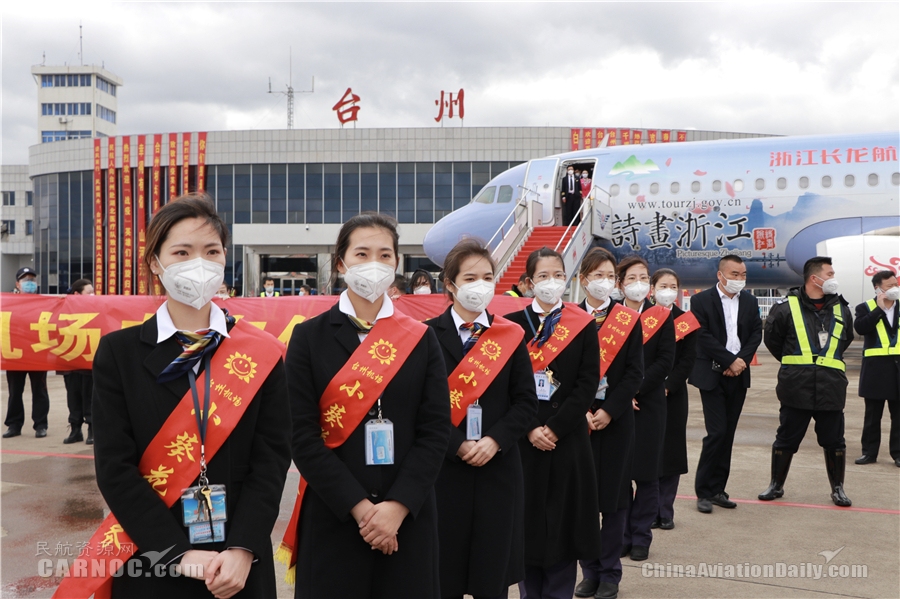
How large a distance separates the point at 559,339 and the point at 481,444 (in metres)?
1.00

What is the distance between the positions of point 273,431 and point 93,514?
443 cm

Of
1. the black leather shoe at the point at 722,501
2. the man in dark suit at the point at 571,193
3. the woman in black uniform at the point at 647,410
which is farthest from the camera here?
the man in dark suit at the point at 571,193

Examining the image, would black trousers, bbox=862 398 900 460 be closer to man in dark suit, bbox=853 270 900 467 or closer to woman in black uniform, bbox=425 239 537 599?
man in dark suit, bbox=853 270 900 467

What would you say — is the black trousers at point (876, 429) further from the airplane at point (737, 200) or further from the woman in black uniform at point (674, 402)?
the airplane at point (737, 200)

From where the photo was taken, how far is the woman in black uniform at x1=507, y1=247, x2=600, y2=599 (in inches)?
149

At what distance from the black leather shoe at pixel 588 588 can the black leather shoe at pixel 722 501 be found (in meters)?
2.30

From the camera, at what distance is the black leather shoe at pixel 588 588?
4.46 metres

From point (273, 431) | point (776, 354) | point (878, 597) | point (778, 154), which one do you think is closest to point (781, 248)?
point (778, 154)

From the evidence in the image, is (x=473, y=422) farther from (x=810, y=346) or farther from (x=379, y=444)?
(x=810, y=346)

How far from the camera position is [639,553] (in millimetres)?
5059

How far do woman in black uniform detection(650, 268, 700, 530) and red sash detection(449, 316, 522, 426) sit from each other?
104 inches

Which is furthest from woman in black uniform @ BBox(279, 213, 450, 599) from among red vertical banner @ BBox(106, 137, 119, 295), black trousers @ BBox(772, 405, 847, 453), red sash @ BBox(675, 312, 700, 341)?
red vertical banner @ BBox(106, 137, 119, 295)

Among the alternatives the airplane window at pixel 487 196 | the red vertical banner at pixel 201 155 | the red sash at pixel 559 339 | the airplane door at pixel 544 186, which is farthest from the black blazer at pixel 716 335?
the red vertical banner at pixel 201 155

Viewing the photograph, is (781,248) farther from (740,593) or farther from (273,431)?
(273,431)
